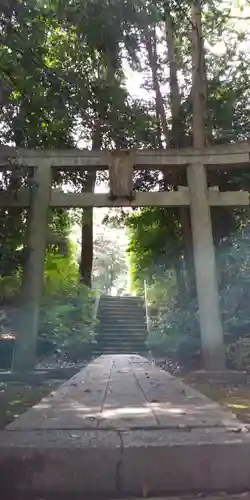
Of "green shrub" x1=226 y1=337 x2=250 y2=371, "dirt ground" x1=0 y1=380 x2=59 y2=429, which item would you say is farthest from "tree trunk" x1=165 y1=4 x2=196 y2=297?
"dirt ground" x1=0 y1=380 x2=59 y2=429

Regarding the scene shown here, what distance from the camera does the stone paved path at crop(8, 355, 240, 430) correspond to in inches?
122

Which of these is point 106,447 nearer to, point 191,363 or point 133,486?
point 133,486

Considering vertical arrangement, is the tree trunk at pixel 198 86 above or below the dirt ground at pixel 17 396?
above

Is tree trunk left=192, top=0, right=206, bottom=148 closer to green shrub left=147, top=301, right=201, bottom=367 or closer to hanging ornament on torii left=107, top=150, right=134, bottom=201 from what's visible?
hanging ornament on torii left=107, top=150, right=134, bottom=201

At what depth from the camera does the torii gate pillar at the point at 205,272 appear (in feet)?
28.2

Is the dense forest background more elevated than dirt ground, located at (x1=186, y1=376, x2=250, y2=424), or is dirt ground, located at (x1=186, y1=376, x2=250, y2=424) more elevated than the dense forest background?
the dense forest background

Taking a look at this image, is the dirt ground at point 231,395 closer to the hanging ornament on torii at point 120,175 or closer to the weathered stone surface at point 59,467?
the weathered stone surface at point 59,467

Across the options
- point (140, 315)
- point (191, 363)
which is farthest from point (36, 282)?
point (140, 315)

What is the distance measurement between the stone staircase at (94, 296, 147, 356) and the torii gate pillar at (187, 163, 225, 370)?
17.5 ft

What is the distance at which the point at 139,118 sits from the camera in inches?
397

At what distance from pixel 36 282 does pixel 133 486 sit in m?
6.26

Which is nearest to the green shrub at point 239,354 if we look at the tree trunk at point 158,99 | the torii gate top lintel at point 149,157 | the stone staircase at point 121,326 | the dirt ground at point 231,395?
the dirt ground at point 231,395

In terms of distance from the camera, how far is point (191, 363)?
10.1 meters

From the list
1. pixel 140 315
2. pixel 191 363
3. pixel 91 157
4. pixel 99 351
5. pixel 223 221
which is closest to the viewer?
pixel 91 157
